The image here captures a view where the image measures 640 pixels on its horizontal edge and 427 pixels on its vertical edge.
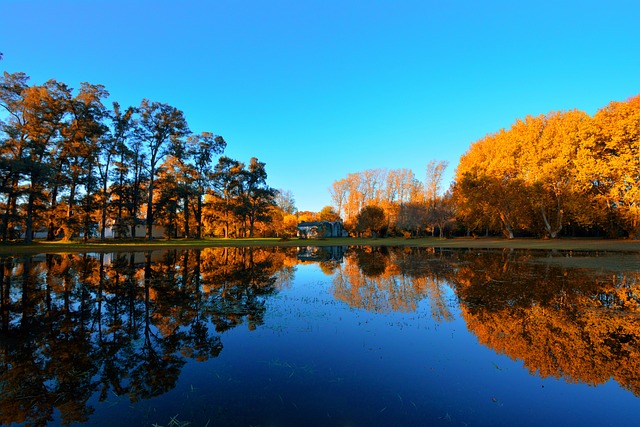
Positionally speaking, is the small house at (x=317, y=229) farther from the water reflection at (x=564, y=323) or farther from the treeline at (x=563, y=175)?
the water reflection at (x=564, y=323)

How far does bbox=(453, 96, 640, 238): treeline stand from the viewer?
31672mm

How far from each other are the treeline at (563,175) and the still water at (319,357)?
1115 inches

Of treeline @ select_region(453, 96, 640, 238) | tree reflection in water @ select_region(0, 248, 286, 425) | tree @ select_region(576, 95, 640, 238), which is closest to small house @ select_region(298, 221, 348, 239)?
treeline @ select_region(453, 96, 640, 238)

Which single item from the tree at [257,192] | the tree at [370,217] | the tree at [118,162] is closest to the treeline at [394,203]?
the tree at [370,217]

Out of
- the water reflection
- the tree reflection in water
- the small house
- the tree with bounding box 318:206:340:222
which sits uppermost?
the tree with bounding box 318:206:340:222

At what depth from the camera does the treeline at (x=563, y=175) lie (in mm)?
31672

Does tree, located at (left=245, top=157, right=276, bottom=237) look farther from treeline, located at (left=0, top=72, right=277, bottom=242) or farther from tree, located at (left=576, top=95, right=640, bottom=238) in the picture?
tree, located at (left=576, top=95, right=640, bottom=238)

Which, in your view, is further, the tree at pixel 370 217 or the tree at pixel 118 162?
the tree at pixel 370 217

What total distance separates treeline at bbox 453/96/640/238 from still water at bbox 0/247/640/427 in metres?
28.3

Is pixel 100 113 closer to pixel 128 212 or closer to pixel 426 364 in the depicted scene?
pixel 128 212

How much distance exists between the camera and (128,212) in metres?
41.1

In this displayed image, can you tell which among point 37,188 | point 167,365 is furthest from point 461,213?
point 37,188

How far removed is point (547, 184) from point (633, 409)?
136 feet

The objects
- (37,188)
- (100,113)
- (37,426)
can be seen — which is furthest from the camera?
(100,113)
